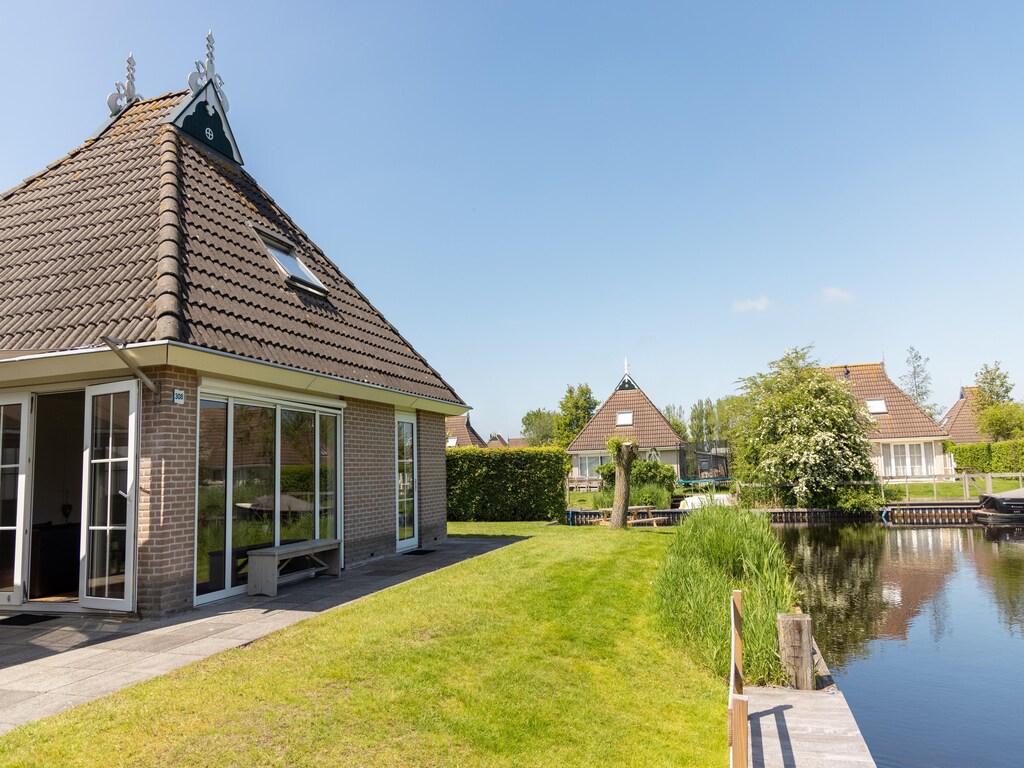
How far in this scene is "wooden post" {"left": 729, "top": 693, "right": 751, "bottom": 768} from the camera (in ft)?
10.6

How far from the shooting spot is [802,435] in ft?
93.5

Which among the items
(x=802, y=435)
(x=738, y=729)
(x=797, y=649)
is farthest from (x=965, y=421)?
(x=738, y=729)

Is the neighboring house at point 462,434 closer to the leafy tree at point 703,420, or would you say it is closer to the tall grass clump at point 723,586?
the tall grass clump at point 723,586

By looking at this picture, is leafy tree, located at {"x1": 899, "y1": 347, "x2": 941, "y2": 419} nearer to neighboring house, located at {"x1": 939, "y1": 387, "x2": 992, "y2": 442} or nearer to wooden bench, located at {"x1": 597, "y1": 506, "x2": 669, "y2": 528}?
neighboring house, located at {"x1": 939, "y1": 387, "x2": 992, "y2": 442}

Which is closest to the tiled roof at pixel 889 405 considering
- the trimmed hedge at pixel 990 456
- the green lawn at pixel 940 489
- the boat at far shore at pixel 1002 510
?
the trimmed hedge at pixel 990 456

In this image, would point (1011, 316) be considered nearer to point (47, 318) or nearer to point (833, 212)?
point (833, 212)

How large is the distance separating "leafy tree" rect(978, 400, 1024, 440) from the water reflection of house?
2613 cm

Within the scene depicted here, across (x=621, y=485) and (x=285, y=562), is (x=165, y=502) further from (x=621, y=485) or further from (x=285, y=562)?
(x=621, y=485)

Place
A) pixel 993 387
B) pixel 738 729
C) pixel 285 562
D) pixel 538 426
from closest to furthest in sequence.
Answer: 1. pixel 738 729
2. pixel 285 562
3. pixel 993 387
4. pixel 538 426

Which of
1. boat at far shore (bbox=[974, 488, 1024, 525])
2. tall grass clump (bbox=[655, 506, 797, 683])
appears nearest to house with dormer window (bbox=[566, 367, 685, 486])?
boat at far shore (bbox=[974, 488, 1024, 525])

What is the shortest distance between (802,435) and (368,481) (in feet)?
75.7

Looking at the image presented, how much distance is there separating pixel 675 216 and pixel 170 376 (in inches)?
550

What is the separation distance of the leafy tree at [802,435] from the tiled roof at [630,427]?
6.87 metres

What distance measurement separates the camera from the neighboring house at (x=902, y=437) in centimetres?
3850
